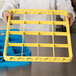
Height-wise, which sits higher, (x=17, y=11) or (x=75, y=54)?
(x=17, y=11)

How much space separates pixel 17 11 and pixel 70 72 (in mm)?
302

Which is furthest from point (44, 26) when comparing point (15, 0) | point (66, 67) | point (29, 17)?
point (66, 67)

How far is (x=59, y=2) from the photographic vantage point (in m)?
1.07

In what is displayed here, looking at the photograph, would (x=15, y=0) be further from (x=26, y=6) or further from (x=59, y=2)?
(x=59, y=2)

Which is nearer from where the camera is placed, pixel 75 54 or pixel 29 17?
pixel 75 54

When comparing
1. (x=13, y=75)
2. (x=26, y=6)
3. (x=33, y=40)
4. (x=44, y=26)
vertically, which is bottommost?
(x=13, y=75)

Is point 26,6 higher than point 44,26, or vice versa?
point 26,6

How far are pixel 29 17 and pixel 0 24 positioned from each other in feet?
5.77

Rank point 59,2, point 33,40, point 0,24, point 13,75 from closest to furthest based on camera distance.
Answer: point 13,75
point 33,40
point 59,2
point 0,24

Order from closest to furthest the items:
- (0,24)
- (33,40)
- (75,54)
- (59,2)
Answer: (75,54), (33,40), (59,2), (0,24)

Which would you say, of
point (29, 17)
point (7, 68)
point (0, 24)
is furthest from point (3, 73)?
point (0, 24)

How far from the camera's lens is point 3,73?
50 centimetres

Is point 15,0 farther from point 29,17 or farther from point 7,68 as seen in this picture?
point 7,68

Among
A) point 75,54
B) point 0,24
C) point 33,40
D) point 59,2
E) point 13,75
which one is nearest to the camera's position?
point 13,75
